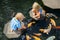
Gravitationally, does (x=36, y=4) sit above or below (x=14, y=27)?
above

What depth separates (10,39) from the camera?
1366 mm

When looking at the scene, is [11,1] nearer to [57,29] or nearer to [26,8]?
[26,8]

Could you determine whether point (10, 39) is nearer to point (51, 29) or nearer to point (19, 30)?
point (19, 30)

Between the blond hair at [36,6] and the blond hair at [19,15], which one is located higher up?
the blond hair at [36,6]

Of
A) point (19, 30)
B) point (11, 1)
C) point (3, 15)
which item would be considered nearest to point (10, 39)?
point (19, 30)

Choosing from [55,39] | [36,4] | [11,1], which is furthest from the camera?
[11,1]

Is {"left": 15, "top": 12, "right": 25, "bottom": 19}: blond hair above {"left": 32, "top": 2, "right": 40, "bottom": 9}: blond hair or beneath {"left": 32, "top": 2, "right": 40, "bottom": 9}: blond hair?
beneath

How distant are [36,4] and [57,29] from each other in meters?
0.22

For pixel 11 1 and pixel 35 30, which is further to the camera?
pixel 11 1

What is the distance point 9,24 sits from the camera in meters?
1.43

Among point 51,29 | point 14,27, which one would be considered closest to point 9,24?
point 14,27

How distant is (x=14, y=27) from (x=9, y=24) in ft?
0.18

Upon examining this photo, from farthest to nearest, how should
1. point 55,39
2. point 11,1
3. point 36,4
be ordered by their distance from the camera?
point 11,1 → point 36,4 → point 55,39

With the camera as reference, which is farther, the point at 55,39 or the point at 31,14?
the point at 31,14
